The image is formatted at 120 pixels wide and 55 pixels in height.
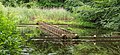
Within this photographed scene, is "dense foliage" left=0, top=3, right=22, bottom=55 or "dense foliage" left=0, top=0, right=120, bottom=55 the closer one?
"dense foliage" left=0, top=3, right=22, bottom=55

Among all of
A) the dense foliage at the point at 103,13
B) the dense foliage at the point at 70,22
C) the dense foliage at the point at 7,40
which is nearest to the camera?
the dense foliage at the point at 7,40

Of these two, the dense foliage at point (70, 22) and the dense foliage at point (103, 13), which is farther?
the dense foliage at point (103, 13)

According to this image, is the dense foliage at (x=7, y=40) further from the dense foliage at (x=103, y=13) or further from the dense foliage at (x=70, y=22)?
the dense foliage at (x=103, y=13)

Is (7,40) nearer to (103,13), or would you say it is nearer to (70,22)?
(103,13)

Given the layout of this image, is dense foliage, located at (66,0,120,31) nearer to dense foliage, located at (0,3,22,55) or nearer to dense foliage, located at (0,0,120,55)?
dense foliage, located at (0,0,120,55)

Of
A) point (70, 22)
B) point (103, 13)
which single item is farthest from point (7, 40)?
point (70, 22)

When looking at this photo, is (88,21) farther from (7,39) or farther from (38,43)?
(7,39)

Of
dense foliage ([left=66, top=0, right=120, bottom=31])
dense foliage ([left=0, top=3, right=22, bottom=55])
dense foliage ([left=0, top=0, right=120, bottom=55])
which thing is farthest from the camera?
dense foliage ([left=66, top=0, right=120, bottom=31])

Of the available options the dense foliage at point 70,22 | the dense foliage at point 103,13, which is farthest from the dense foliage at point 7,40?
the dense foliage at point 103,13

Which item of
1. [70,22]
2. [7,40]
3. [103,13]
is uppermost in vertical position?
[7,40]

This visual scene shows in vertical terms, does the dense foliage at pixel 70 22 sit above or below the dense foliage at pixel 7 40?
below

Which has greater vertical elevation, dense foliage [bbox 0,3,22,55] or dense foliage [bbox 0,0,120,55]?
dense foliage [bbox 0,3,22,55]

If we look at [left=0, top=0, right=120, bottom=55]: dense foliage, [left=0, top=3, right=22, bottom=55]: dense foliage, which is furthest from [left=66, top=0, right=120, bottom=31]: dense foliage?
[left=0, top=3, right=22, bottom=55]: dense foliage

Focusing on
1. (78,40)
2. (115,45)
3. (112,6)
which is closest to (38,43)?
(78,40)
